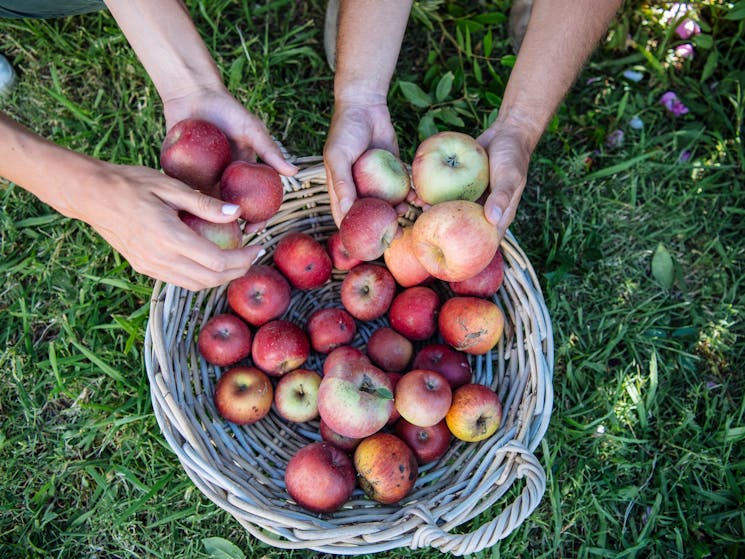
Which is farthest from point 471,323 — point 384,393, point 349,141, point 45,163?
point 45,163

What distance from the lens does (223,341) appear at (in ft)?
8.66

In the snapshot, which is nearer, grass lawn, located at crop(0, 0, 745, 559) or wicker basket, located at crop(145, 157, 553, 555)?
wicker basket, located at crop(145, 157, 553, 555)

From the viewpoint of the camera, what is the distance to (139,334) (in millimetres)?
2965

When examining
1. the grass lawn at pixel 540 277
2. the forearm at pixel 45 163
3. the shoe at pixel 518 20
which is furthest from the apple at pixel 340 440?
the shoe at pixel 518 20

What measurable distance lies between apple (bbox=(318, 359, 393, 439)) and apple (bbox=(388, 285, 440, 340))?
0.36 meters

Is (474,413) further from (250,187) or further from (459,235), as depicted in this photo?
(250,187)

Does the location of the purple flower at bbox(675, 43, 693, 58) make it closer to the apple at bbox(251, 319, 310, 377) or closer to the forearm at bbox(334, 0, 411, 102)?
the forearm at bbox(334, 0, 411, 102)

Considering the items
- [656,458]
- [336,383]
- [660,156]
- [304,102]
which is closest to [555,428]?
[656,458]

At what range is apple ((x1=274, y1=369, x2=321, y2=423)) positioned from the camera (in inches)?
104

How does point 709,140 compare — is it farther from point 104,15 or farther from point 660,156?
point 104,15

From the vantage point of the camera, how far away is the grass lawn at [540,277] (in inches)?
112

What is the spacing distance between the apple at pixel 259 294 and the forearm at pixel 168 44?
2.70 ft

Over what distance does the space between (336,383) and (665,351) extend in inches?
74.1

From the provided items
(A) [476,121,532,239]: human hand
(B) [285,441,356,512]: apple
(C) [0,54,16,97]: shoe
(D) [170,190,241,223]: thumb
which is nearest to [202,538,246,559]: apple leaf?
(B) [285,441,356,512]: apple
